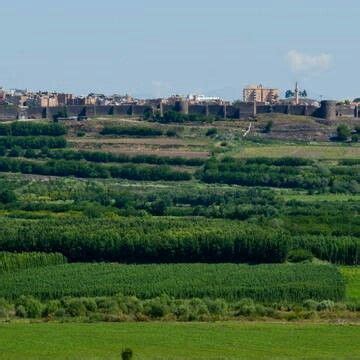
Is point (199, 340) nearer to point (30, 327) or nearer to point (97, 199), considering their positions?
point (30, 327)

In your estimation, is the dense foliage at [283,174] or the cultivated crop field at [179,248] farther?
the dense foliage at [283,174]

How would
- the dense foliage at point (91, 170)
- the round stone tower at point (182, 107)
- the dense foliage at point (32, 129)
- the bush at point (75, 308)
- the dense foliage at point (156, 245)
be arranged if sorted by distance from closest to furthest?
the bush at point (75, 308) → the dense foliage at point (156, 245) → the dense foliage at point (91, 170) → the dense foliage at point (32, 129) → the round stone tower at point (182, 107)

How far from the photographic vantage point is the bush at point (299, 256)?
5160cm

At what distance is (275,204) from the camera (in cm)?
7219

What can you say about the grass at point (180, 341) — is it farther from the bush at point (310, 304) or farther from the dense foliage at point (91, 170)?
the dense foliage at point (91, 170)

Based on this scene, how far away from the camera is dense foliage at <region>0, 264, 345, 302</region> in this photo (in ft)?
141

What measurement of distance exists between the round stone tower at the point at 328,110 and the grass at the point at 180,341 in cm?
7601

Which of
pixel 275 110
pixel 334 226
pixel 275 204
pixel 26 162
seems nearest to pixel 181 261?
pixel 334 226

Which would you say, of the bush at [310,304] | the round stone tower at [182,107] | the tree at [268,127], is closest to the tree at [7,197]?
the bush at [310,304]

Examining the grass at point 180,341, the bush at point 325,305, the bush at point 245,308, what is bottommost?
the bush at point 325,305

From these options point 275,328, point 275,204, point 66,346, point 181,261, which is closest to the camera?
point 66,346

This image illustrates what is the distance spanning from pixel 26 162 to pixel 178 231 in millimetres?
38658

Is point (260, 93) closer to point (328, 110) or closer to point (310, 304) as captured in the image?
point (328, 110)

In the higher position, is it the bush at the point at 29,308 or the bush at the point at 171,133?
the bush at the point at 171,133
